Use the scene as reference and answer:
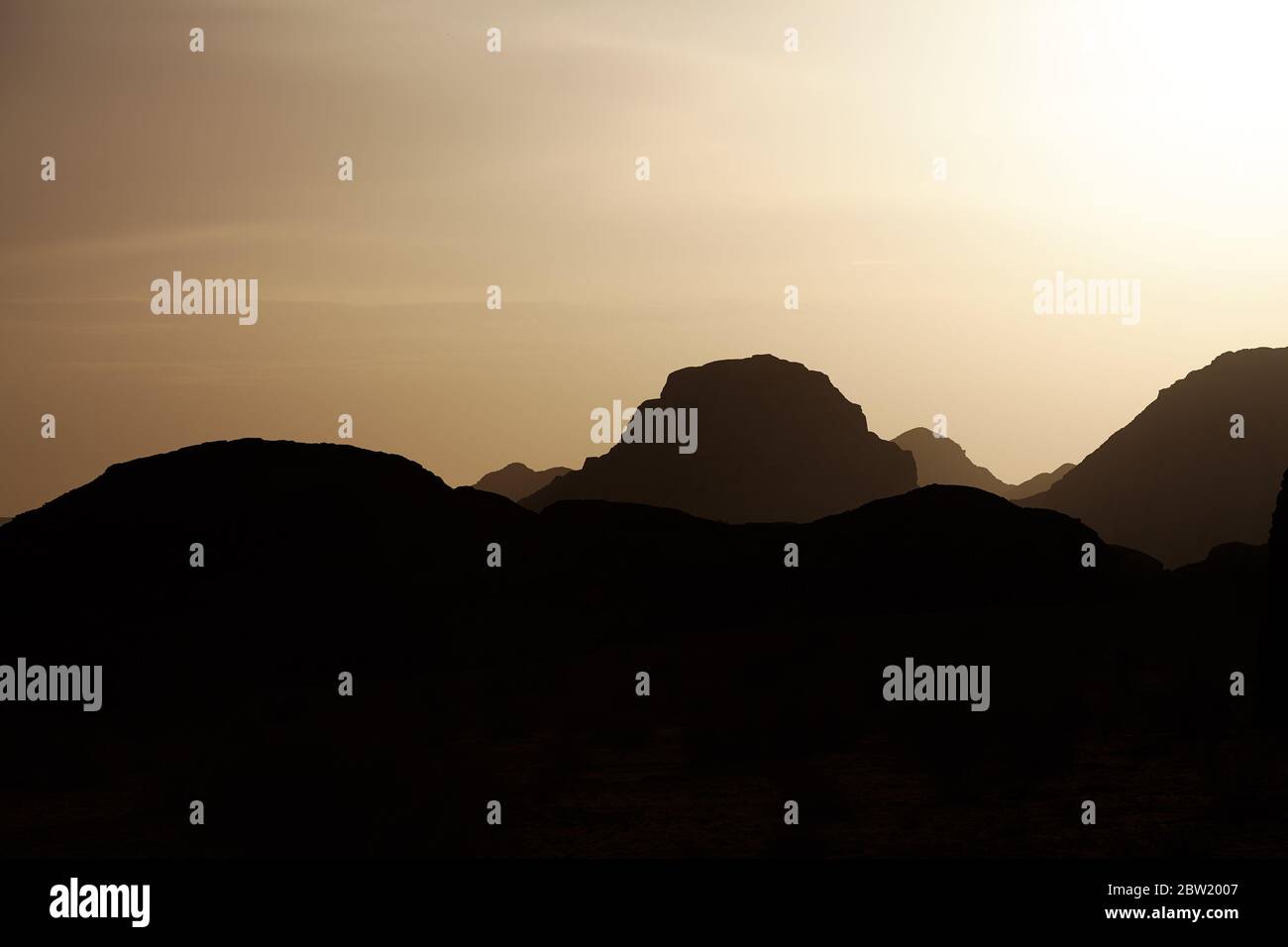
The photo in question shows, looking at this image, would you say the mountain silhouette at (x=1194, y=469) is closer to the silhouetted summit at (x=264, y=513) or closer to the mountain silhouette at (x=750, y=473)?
the mountain silhouette at (x=750, y=473)

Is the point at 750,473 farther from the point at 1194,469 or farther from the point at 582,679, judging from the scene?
the point at 582,679

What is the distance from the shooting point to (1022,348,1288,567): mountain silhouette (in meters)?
159

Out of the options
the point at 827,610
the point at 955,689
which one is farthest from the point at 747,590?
the point at 955,689

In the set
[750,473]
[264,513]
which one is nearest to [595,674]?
[264,513]

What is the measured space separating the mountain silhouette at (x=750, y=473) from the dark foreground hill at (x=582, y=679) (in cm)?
9435

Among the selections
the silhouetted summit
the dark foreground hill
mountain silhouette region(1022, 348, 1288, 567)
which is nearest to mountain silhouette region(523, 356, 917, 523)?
mountain silhouette region(1022, 348, 1288, 567)

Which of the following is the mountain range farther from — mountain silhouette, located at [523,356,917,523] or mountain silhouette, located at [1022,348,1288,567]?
mountain silhouette, located at [523,356,917,523]

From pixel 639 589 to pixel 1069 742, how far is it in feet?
156

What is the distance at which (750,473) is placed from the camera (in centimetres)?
18888

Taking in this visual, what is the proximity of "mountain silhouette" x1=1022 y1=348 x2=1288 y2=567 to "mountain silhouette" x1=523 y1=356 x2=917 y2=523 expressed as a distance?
24.8 metres

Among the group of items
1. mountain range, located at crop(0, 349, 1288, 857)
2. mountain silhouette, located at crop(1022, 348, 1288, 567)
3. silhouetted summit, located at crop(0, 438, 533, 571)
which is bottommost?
mountain range, located at crop(0, 349, 1288, 857)

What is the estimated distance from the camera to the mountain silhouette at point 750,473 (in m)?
177

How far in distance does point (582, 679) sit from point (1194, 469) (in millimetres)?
157173
